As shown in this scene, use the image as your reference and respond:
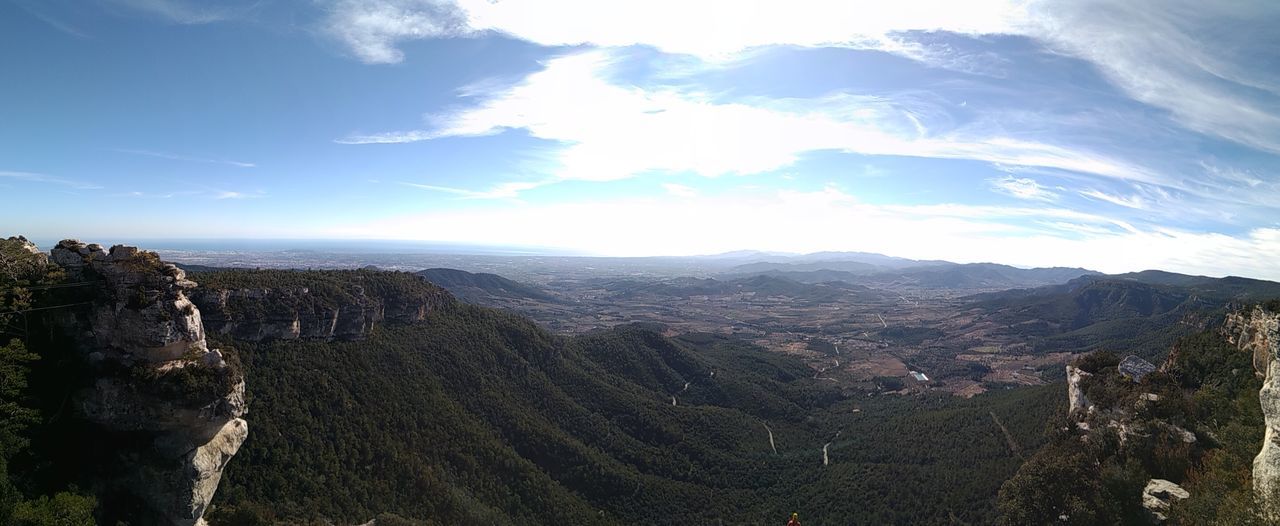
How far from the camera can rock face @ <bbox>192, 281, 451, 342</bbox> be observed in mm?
54469

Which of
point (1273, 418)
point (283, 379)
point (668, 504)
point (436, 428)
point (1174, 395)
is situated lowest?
point (668, 504)

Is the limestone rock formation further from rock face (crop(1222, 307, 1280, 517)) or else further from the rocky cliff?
the rocky cliff

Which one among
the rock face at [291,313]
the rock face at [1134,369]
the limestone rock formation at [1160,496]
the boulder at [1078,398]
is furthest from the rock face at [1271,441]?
the rock face at [291,313]

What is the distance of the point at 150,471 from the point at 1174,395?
235 ft

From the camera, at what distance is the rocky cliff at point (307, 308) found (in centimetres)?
5484

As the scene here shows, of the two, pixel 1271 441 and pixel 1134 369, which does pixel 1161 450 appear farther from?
pixel 1134 369

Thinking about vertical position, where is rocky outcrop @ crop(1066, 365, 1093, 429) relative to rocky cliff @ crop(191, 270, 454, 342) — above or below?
below

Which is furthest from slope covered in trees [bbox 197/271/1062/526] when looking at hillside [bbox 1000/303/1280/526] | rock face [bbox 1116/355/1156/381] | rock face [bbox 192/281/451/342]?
hillside [bbox 1000/303/1280/526]

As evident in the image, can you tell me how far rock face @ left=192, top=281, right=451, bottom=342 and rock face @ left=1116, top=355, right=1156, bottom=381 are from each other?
292 feet

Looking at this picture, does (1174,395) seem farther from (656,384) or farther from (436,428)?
(656,384)

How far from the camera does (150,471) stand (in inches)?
1134

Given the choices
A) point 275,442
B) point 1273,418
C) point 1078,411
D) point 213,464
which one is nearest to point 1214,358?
point 1078,411

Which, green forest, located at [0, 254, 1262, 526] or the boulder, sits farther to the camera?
the boulder

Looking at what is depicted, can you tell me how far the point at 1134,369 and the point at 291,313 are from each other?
9193cm
